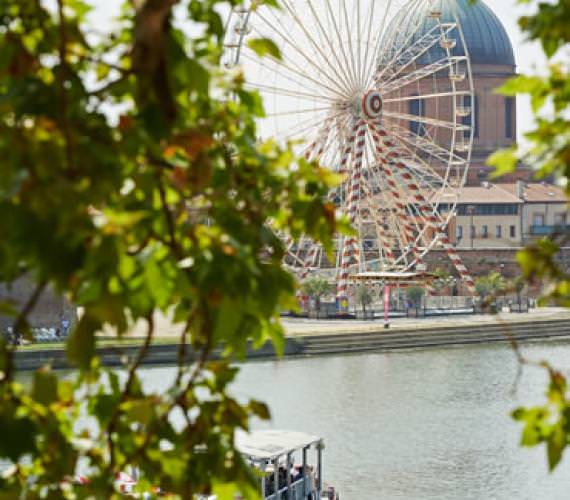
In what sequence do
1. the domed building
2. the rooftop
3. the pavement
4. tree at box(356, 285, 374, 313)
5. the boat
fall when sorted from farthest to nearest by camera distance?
the domed building, the rooftop, tree at box(356, 285, 374, 313), the pavement, the boat

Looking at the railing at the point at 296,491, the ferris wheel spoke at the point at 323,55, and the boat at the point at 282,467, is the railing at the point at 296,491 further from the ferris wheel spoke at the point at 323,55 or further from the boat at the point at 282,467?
the ferris wheel spoke at the point at 323,55

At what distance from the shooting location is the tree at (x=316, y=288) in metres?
41.8

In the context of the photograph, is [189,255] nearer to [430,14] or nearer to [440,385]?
[440,385]

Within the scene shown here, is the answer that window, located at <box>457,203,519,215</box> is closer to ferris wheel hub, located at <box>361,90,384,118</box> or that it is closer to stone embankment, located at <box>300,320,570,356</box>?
stone embankment, located at <box>300,320,570,356</box>

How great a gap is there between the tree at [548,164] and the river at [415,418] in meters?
12.2

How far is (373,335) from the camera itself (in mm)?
35062

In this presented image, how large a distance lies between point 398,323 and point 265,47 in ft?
123

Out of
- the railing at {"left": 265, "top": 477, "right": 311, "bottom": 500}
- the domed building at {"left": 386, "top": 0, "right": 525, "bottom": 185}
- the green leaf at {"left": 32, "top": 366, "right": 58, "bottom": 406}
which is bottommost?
the railing at {"left": 265, "top": 477, "right": 311, "bottom": 500}

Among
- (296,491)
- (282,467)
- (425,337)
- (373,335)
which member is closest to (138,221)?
(296,491)

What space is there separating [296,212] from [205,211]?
0.31 m

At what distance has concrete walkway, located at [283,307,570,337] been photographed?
36.1 meters

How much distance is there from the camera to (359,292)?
140 ft

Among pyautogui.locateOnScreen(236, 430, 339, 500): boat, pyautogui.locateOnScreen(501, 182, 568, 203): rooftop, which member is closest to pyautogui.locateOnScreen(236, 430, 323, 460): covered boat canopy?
pyautogui.locateOnScreen(236, 430, 339, 500): boat

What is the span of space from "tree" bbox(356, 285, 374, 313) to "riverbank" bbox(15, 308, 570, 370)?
1.23 m
